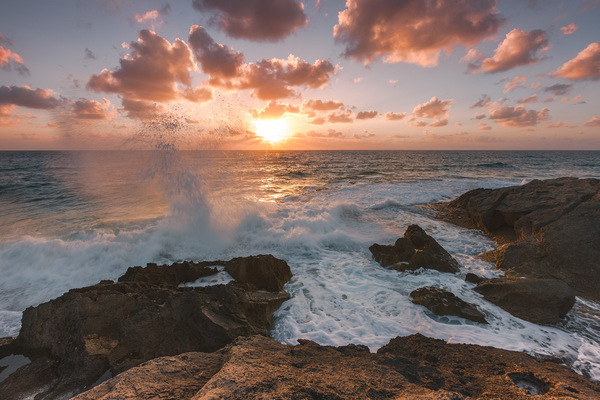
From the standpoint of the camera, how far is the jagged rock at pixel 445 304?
479cm

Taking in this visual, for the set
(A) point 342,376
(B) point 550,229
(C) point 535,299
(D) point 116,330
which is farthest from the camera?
(B) point 550,229

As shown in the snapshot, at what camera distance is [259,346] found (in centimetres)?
303

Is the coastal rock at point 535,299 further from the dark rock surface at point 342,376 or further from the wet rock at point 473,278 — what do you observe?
the dark rock surface at point 342,376

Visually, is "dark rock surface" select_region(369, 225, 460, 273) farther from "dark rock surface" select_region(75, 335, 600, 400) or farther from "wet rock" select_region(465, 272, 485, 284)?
"dark rock surface" select_region(75, 335, 600, 400)

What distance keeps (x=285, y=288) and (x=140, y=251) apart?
5094 mm

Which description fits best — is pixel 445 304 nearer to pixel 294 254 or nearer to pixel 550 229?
pixel 294 254

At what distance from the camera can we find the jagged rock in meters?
4.79

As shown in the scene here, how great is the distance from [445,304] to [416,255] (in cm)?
212

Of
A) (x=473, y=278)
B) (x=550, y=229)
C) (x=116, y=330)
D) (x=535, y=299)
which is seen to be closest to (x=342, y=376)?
(x=116, y=330)

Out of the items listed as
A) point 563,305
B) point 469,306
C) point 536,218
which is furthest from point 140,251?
point 536,218

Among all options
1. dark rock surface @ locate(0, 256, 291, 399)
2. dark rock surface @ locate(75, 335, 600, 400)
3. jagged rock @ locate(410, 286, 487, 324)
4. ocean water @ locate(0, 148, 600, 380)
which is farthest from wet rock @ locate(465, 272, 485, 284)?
dark rock surface @ locate(0, 256, 291, 399)

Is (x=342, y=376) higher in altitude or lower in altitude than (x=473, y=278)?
higher

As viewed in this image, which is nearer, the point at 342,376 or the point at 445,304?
the point at 342,376

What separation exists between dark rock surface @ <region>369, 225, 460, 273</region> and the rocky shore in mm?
43
